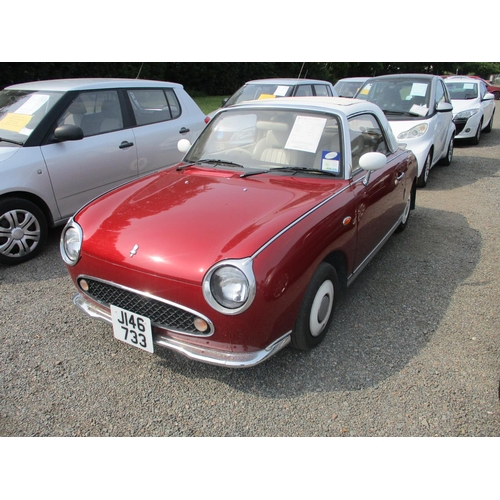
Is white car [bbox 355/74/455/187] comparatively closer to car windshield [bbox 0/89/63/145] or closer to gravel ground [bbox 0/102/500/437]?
gravel ground [bbox 0/102/500/437]

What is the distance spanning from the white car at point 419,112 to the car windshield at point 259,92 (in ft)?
5.25

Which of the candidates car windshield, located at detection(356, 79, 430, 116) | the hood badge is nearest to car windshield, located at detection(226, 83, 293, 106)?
car windshield, located at detection(356, 79, 430, 116)

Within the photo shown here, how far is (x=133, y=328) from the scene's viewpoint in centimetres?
249

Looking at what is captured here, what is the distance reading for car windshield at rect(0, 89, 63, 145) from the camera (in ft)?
14.1

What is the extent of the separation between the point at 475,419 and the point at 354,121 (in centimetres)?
232

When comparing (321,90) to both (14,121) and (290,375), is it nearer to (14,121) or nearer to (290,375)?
(14,121)

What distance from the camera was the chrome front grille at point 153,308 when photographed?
7.66 feet

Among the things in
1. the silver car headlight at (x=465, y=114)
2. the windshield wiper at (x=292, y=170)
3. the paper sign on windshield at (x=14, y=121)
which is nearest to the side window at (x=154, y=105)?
the paper sign on windshield at (x=14, y=121)

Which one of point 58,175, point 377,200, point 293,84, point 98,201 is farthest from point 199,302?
point 293,84

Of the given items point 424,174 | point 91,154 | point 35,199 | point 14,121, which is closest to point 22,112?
point 14,121

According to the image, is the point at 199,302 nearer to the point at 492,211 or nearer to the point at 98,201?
the point at 98,201

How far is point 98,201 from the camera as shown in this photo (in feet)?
9.95

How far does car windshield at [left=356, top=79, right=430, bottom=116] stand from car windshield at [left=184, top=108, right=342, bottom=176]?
4.26 metres

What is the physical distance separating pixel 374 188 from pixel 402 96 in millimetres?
4602
